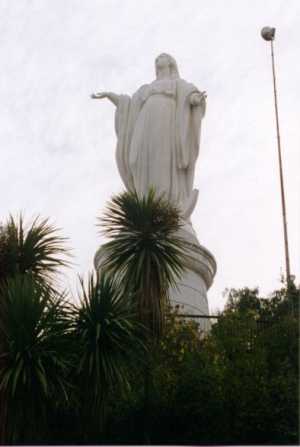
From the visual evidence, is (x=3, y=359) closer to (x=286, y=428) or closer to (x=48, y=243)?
(x=48, y=243)

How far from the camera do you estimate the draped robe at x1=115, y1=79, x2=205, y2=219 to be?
23.2m

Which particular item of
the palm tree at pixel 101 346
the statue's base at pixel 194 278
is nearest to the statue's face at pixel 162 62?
the statue's base at pixel 194 278

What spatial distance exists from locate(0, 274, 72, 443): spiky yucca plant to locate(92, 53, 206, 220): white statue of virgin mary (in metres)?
8.48

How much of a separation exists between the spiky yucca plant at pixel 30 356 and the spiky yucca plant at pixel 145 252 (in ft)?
4.32

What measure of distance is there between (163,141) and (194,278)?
12.2 ft

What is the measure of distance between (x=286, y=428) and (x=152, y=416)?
204 cm

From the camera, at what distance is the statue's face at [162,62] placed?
2464cm

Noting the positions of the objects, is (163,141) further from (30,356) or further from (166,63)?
(30,356)

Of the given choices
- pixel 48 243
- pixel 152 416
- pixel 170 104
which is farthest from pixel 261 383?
pixel 170 104

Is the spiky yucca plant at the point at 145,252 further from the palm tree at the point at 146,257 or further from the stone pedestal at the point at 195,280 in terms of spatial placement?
the stone pedestal at the point at 195,280

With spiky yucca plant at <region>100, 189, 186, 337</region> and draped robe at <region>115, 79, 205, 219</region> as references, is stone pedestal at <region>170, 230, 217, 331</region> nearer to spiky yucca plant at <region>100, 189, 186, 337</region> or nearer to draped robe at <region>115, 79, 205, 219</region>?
draped robe at <region>115, 79, 205, 219</region>

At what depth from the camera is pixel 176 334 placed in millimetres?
17062

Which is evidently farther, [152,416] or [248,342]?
[248,342]

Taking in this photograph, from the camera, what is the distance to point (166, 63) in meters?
24.7
